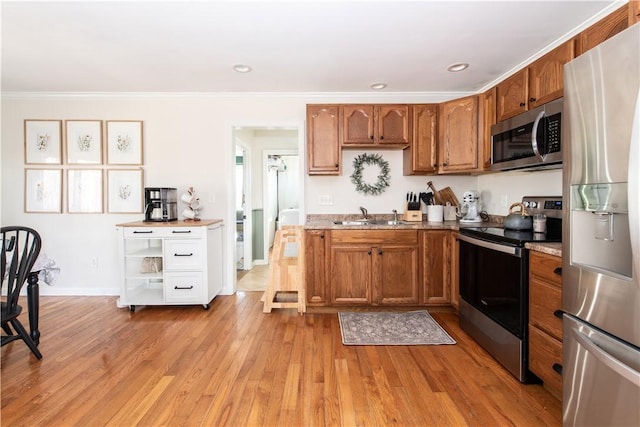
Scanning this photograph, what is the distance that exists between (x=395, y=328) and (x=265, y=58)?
2570 millimetres

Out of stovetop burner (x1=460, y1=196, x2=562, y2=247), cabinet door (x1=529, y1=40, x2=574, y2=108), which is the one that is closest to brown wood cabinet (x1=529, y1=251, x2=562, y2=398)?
stovetop burner (x1=460, y1=196, x2=562, y2=247)

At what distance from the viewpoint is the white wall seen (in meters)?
3.54

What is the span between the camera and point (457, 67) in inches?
111

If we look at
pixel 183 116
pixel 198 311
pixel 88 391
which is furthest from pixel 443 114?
pixel 88 391

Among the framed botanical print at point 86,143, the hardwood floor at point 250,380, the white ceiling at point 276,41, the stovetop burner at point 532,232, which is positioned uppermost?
the white ceiling at point 276,41

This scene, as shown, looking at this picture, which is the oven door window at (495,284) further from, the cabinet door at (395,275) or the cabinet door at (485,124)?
the cabinet door at (485,124)

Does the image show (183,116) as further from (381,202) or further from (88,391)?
(88,391)

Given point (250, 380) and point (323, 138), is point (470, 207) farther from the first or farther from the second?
point (250, 380)

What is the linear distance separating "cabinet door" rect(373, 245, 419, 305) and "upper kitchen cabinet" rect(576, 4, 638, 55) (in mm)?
1863

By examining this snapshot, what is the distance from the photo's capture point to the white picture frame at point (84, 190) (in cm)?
357

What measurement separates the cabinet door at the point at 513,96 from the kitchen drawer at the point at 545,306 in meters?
1.34

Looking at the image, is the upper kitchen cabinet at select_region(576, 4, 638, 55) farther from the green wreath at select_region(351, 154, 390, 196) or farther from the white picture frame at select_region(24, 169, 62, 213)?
the white picture frame at select_region(24, 169, 62, 213)

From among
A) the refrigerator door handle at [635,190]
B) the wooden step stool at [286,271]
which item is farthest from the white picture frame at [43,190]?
the refrigerator door handle at [635,190]

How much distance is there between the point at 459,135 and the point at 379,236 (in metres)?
1.29
